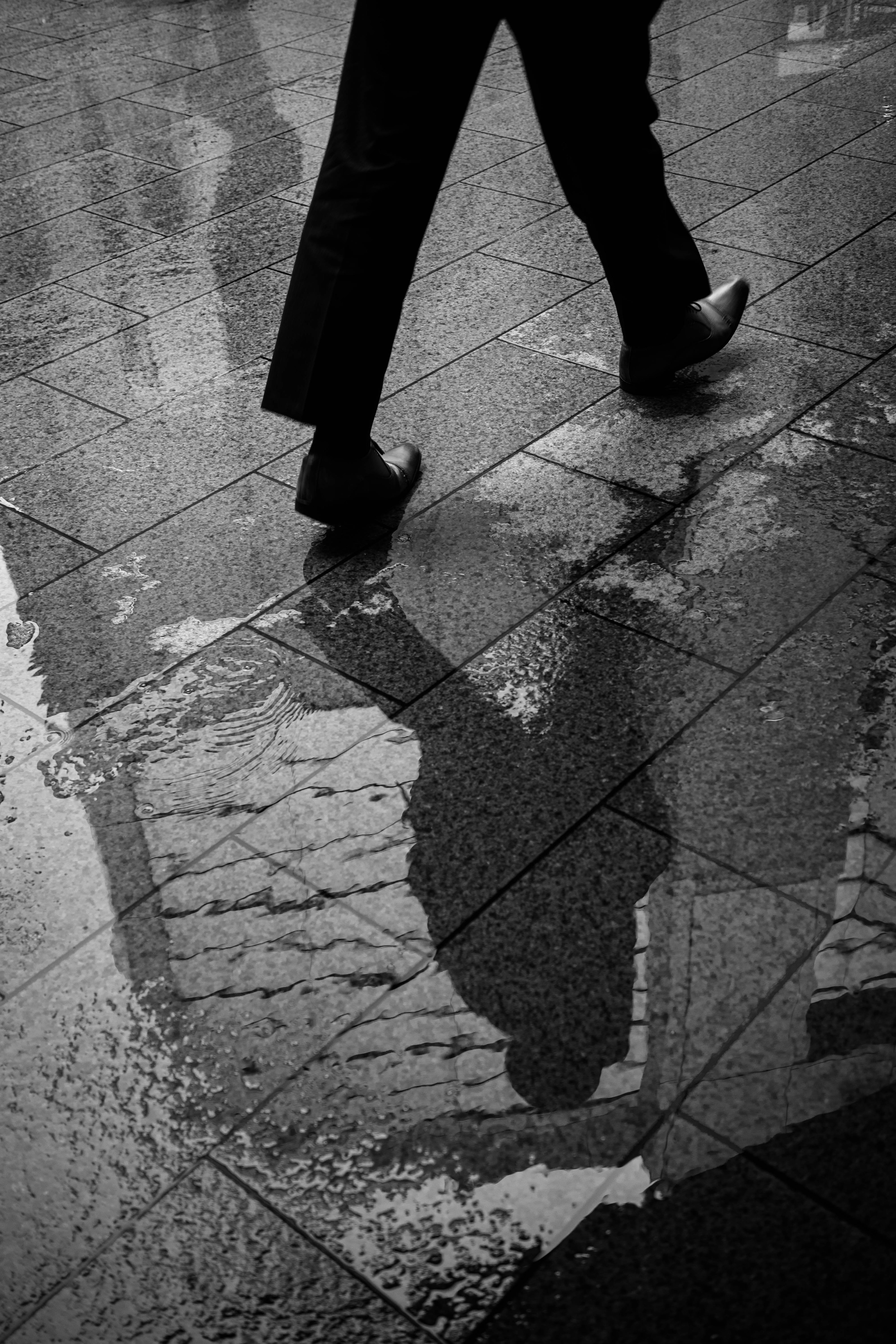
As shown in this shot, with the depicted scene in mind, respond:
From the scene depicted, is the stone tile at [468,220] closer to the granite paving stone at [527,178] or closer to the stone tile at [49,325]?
the granite paving stone at [527,178]

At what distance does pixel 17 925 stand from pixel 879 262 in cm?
320

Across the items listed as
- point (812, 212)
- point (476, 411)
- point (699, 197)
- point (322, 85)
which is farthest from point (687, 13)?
point (476, 411)

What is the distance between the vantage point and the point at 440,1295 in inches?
63.2

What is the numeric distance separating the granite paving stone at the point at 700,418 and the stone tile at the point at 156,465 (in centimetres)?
77

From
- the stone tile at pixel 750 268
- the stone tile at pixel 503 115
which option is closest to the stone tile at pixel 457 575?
the stone tile at pixel 750 268

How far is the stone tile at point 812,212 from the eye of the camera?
417 centimetres

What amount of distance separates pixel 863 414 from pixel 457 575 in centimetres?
117

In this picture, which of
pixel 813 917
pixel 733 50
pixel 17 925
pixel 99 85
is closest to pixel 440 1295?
pixel 813 917

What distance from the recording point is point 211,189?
16.8 feet

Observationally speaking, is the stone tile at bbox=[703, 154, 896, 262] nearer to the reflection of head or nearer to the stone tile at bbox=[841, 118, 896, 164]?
the stone tile at bbox=[841, 118, 896, 164]

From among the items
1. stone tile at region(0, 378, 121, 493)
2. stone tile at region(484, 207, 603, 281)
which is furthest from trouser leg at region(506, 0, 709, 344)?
stone tile at region(0, 378, 121, 493)

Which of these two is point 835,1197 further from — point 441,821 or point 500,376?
point 500,376

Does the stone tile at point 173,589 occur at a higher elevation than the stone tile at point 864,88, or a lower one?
lower

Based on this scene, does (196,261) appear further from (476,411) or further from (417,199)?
(417,199)
